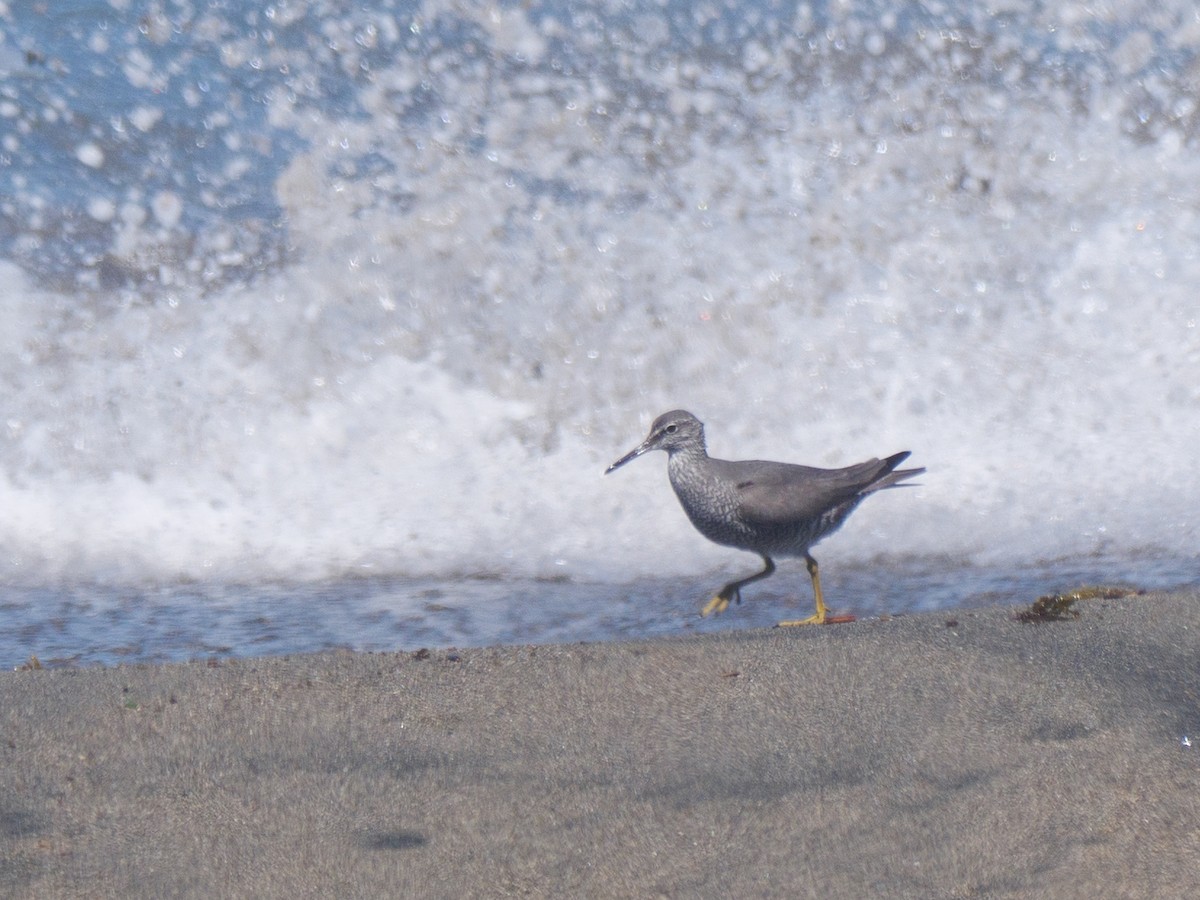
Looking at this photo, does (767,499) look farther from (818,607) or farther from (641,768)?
(641,768)

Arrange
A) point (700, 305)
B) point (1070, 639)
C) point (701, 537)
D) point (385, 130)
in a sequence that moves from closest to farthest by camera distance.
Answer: point (1070, 639) → point (701, 537) → point (700, 305) → point (385, 130)

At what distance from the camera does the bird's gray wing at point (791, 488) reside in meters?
3.23

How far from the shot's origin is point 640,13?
18.9 ft

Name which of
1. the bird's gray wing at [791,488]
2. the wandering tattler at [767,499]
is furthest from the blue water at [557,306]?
the bird's gray wing at [791,488]

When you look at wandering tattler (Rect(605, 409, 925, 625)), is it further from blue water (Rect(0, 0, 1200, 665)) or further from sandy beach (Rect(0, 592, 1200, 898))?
sandy beach (Rect(0, 592, 1200, 898))

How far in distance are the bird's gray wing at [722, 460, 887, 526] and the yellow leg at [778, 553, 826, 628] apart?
18 cm

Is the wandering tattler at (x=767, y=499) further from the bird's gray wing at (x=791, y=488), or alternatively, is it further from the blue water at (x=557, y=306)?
the blue water at (x=557, y=306)

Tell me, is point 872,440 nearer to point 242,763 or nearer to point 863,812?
point 863,812

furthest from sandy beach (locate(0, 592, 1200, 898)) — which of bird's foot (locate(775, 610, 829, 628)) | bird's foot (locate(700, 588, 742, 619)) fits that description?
bird's foot (locate(700, 588, 742, 619))

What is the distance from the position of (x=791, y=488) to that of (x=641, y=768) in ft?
3.92

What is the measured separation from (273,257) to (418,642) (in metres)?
2.44

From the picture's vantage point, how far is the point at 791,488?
328cm

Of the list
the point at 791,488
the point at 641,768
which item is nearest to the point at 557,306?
the point at 791,488

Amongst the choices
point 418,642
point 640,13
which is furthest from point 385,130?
point 418,642
